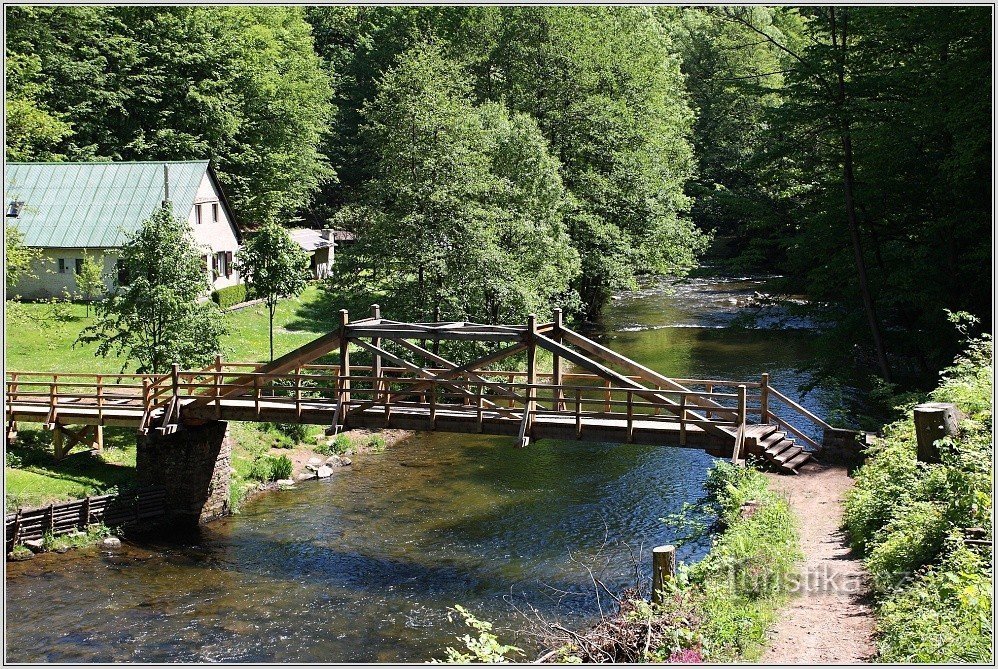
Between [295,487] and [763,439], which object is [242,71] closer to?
[295,487]

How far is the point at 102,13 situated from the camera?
56656mm

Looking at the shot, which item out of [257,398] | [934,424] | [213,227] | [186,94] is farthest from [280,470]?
[186,94]

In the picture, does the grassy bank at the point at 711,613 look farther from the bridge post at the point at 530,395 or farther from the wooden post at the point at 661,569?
the bridge post at the point at 530,395

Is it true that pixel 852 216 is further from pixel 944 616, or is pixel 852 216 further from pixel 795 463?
pixel 944 616

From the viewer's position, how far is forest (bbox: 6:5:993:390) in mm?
29938

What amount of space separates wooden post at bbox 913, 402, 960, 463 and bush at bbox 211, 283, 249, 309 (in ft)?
116

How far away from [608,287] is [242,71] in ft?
81.9

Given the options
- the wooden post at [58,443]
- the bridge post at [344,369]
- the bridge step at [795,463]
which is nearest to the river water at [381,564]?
the bridge step at [795,463]

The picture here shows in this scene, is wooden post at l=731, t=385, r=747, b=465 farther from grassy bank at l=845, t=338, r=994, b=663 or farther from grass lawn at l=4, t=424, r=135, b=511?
grass lawn at l=4, t=424, r=135, b=511

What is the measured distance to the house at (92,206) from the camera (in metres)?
45.2

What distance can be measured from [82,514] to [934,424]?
1792 centimetres

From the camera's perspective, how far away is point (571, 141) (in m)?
49.4

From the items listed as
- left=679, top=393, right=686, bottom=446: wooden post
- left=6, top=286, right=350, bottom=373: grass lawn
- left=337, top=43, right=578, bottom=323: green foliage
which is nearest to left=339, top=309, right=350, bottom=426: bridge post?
left=6, top=286, right=350, bottom=373: grass lawn

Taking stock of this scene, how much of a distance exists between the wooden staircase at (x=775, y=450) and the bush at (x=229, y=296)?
1215 inches
